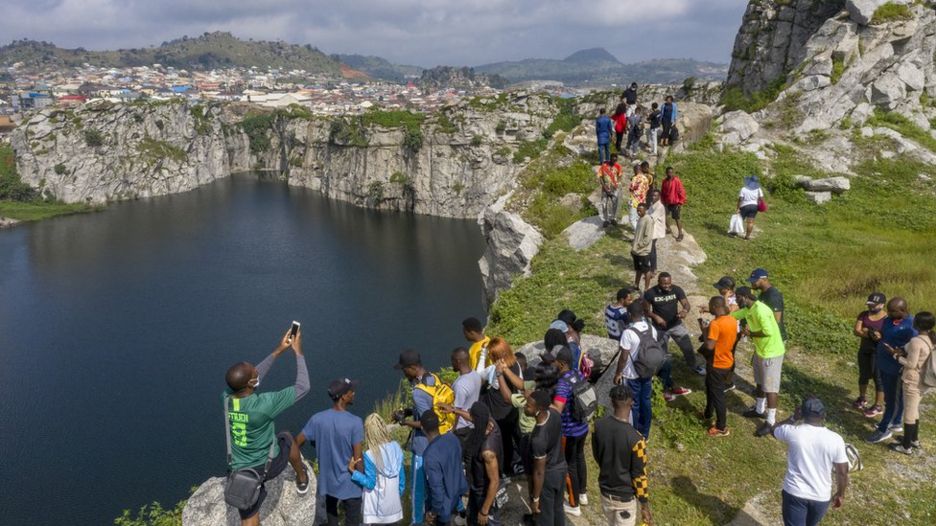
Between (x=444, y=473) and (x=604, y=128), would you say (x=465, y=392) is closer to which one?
(x=444, y=473)

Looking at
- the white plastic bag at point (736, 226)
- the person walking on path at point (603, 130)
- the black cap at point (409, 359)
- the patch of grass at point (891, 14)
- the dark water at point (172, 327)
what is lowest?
the dark water at point (172, 327)

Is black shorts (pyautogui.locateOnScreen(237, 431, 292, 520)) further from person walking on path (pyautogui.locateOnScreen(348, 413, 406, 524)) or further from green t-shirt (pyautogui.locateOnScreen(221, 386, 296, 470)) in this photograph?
person walking on path (pyautogui.locateOnScreen(348, 413, 406, 524))

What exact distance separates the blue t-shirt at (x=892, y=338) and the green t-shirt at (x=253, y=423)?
27.3ft

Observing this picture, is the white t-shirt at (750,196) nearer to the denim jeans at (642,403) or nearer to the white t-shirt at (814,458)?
the denim jeans at (642,403)

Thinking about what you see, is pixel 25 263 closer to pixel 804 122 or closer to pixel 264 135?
pixel 804 122

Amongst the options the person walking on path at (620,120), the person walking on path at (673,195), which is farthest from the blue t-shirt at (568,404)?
the person walking on path at (620,120)

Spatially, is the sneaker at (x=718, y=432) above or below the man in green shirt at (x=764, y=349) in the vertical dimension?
below

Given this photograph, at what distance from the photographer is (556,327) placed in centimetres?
881

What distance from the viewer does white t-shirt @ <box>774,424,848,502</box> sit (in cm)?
622

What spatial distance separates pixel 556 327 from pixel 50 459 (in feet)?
119

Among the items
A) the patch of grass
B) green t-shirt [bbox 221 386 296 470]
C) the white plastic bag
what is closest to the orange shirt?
green t-shirt [bbox 221 386 296 470]

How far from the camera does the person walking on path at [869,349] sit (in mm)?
9219

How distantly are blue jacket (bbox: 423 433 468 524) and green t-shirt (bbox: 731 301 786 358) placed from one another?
5.01 metres

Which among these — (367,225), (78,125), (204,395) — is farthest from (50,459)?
(78,125)
